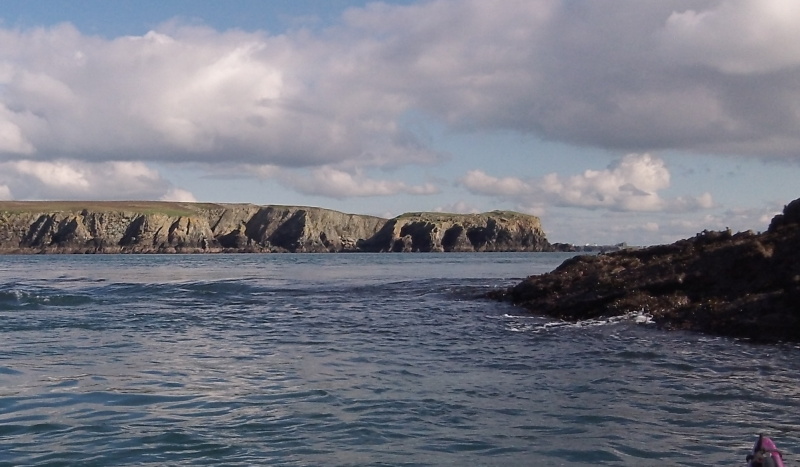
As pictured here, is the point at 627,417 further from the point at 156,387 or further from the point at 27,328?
the point at 27,328

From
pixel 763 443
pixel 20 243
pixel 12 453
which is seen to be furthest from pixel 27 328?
pixel 20 243

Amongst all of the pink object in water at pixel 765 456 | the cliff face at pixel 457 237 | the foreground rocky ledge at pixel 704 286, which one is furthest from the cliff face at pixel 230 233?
the pink object in water at pixel 765 456

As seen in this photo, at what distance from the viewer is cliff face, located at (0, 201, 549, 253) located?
172250mm

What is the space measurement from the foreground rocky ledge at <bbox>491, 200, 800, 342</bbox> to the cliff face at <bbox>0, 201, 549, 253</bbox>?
154m

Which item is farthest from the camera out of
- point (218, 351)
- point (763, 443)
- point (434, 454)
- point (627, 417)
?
point (218, 351)

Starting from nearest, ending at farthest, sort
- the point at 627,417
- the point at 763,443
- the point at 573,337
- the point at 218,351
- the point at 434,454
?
1. the point at 763,443
2. the point at 434,454
3. the point at 627,417
4. the point at 218,351
5. the point at 573,337

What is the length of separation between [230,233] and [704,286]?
179383mm

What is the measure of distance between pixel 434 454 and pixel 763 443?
10.7 ft

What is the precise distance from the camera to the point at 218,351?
15148mm

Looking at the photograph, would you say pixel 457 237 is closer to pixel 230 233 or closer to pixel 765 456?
pixel 230 233

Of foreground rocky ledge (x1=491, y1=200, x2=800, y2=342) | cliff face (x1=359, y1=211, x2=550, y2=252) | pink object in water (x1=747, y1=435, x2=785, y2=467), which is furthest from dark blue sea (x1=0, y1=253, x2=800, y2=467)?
cliff face (x1=359, y1=211, x2=550, y2=252)

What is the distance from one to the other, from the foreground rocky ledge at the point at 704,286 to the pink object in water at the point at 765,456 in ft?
34.1

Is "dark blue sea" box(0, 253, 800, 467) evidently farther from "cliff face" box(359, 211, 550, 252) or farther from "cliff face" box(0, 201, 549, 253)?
"cliff face" box(0, 201, 549, 253)

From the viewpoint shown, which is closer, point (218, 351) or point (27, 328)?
point (218, 351)
